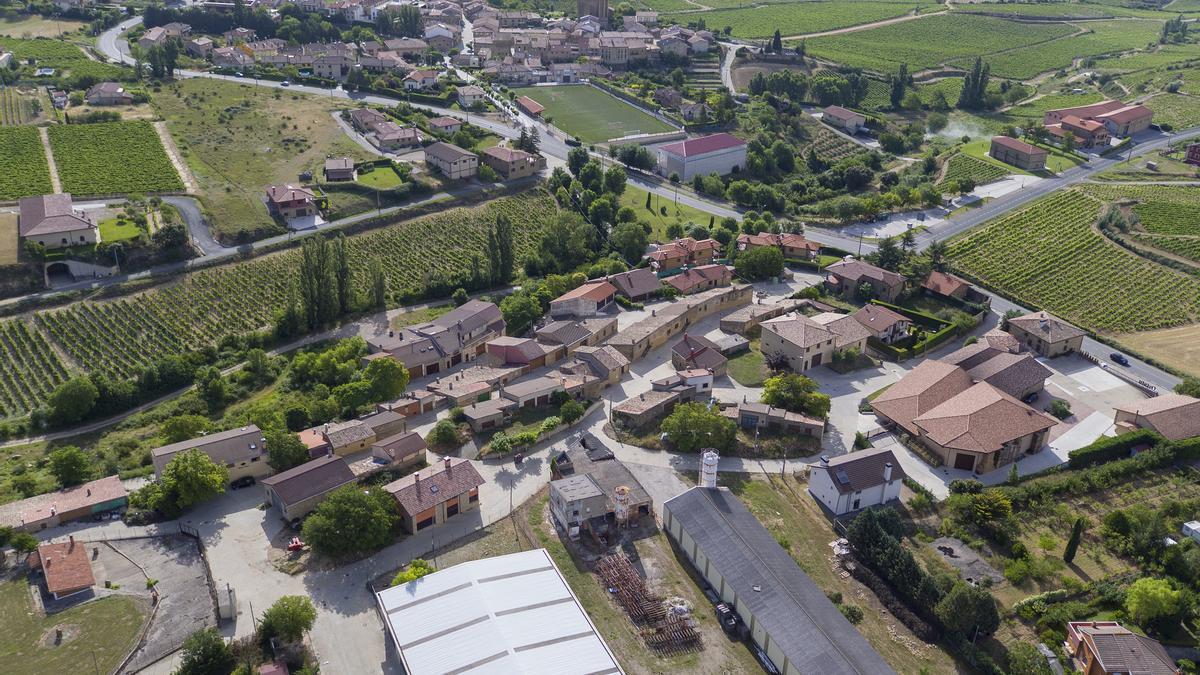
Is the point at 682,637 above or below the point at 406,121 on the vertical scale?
below

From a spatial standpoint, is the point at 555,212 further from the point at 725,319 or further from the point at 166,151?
the point at 166,151

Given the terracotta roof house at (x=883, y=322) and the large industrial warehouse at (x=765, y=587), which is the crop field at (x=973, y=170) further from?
the large industrial warehouse at (x=765, y=587)

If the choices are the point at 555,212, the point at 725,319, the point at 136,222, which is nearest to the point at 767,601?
the point at 725,319

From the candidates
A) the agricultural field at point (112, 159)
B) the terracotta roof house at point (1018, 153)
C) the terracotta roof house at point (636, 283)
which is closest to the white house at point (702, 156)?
the terracotta roof house at point (636, 283)

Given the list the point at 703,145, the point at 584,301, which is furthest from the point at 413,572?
the point at 703,145

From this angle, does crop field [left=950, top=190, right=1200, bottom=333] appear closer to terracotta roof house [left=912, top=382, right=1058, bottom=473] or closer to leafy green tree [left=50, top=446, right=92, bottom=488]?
terracotta roof house [left=912, top=382, right=1058, bottom=473]

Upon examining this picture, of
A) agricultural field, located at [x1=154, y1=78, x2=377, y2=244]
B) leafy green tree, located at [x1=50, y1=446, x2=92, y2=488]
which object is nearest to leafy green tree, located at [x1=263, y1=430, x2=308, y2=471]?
leafy green tree, located at [x1=50, y1=446, x2=92, y2=488]

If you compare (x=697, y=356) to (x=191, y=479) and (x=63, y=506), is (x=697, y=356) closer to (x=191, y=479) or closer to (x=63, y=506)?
(x=191, y=479)
